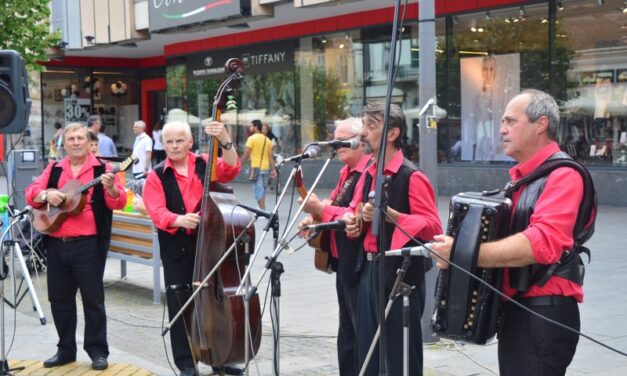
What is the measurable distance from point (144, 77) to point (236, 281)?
27862 millimetres

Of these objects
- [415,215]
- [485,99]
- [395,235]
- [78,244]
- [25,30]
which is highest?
[25,30]

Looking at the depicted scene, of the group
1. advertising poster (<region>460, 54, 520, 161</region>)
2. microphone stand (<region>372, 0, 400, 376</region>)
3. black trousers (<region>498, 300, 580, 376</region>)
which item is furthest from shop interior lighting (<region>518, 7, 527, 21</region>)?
black trousers (<region>498, 300, 580, 376</region>)

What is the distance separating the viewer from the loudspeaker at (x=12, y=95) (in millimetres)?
6004

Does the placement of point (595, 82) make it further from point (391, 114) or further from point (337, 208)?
point (391, 114)

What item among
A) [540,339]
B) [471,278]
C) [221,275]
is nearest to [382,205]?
[471,278]

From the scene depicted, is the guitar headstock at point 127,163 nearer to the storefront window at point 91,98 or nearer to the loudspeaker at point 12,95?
the loudspeaker at point 12,95

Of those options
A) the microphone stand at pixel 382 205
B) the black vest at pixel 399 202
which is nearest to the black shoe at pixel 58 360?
the black vest at pixel 399 202

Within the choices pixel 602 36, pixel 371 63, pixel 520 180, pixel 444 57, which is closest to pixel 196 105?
pixel 371 63

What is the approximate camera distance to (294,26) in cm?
2302

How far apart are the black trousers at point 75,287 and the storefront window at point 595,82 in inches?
477

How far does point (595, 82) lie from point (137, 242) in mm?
10353

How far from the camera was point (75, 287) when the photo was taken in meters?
6.76

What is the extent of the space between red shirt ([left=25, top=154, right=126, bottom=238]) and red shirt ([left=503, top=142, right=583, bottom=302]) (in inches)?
149

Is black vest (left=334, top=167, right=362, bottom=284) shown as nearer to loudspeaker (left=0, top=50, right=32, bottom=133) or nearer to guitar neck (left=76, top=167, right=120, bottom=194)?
guitar neck (left=76, top=167, right=120, bottom=194)
